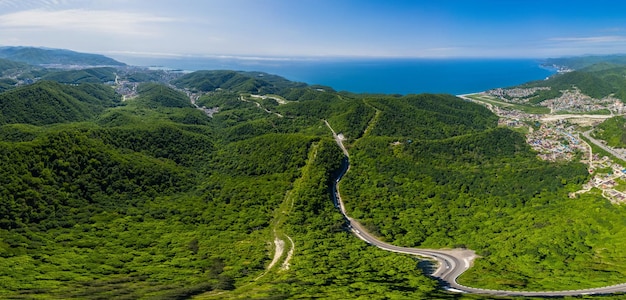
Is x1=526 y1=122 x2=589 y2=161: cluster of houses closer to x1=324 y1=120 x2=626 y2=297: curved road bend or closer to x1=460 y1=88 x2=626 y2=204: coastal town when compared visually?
x1=460 y1=88 x2=626 y2=204: coastal town

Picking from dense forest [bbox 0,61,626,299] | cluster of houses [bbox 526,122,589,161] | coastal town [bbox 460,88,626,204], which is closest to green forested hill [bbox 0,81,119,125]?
dense forest [bbox 0,61,626,299]

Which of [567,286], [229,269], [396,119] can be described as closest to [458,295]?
[567,286]

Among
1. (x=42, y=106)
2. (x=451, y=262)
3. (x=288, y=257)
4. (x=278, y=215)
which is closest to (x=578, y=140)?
(x=451, y=262)

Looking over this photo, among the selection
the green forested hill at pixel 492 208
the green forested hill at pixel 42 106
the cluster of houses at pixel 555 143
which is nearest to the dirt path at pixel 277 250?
the green forested hill at pixel 492 208

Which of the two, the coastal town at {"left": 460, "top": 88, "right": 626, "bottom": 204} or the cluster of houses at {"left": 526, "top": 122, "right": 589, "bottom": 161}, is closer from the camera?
the coastal town at {"left": 460, "top": 88, "right": 626, "bottom": 204}

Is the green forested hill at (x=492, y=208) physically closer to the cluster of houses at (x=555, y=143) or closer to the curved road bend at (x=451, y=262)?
the curved road bend at (x=451, y=262)

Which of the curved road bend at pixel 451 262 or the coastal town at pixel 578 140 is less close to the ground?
the coastal town at pixel 578 140
